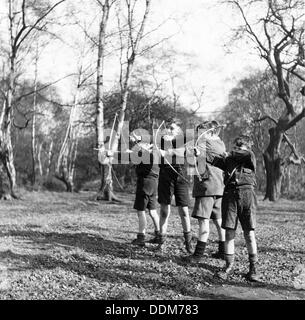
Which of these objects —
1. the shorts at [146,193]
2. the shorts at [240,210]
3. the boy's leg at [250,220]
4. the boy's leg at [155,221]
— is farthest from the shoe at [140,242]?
the boy's leg at [250,220]

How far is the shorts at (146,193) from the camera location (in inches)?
289

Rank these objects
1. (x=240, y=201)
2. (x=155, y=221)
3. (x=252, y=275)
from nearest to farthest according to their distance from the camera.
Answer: (x=252, y=275), (x=240, y=201), (x=155, y=221)

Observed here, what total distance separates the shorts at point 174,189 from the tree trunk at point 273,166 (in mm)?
16870

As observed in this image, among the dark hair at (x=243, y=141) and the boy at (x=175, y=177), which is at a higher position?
the dark hair at (x=243, y=141)

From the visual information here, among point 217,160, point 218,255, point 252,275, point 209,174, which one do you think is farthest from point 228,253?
point 217,160

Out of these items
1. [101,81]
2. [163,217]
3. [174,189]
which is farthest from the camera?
[101,81]

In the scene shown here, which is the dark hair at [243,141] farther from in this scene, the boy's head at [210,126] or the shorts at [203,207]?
the shorts at [203,207]

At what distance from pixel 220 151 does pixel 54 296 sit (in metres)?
2.96

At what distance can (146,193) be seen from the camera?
734 centimetres

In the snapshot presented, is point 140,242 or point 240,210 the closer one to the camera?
point 240,210

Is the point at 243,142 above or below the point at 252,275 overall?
above

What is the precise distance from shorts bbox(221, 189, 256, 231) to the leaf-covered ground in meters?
0.69

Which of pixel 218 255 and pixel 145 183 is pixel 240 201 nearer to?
pixel 218 255

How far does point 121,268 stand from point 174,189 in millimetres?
1570
